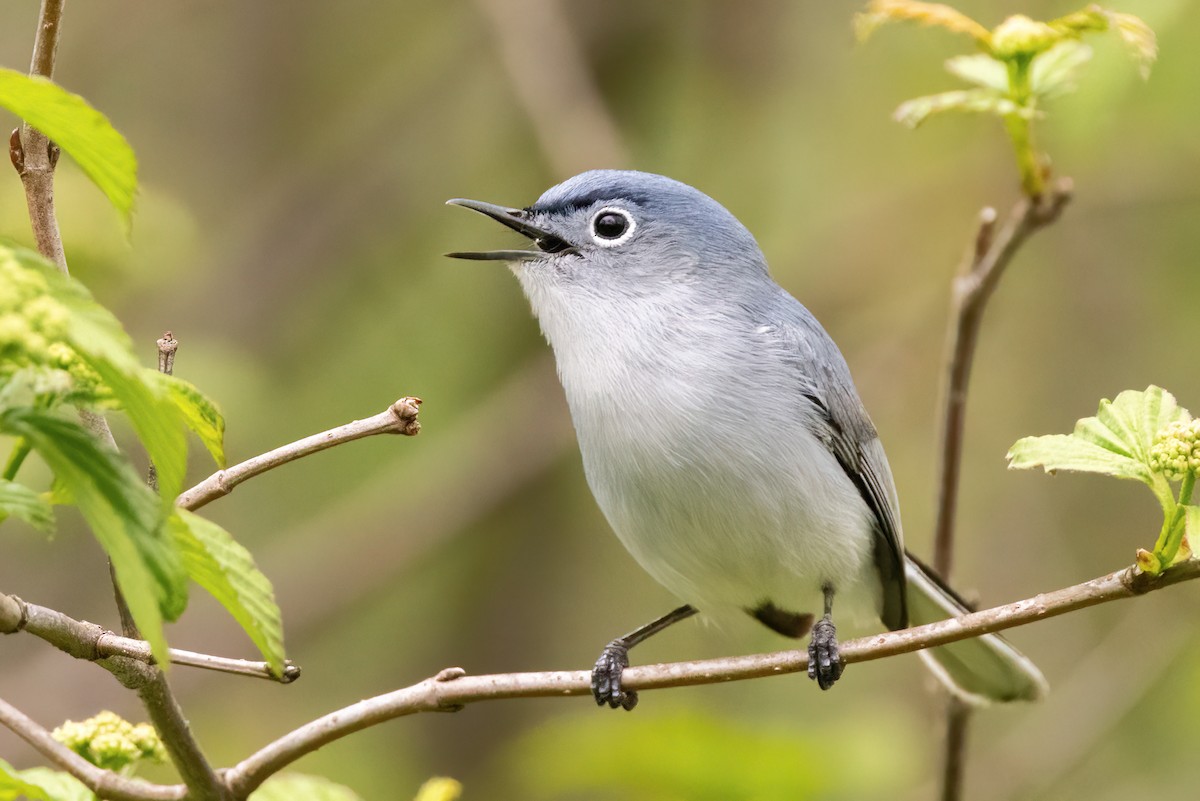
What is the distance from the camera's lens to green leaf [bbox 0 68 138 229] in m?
1.35

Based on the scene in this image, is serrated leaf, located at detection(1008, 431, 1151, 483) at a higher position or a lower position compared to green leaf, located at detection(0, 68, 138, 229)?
lower

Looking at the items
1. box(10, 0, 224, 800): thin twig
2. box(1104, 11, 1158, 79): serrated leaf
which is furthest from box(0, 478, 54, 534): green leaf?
box(1104, 11, 1158, 79): serrated leaf

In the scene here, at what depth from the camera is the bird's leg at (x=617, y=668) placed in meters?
2.90

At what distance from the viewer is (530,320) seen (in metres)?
6.09

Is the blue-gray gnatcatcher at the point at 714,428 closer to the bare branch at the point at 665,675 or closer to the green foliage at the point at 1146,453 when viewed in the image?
the bare branch at the point at 665,675

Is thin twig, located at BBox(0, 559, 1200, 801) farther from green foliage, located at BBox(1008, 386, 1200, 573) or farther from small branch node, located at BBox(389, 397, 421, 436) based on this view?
small branch node, located at BBox(389, 397, 421, 436)

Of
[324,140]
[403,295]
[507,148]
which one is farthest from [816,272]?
[324,140]

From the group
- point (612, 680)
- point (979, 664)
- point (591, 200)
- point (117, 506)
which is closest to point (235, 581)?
point (117, 506)

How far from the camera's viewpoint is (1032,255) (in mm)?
6414

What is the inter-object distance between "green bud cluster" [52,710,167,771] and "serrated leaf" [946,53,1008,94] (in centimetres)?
205

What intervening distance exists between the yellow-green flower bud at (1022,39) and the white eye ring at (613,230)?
1.14 meters

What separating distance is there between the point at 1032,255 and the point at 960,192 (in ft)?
2.22

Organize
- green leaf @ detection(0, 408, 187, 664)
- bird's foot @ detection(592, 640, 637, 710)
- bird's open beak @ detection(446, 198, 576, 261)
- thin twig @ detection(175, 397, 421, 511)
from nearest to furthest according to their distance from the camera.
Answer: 1. green leaf @ detection(0, 408, 187, 664)
2. thin twig @ detection(175, 397, 421, 511)
3. bird's foot @ detection(592, 640, 637, 710)
4. bird's open beak @ detection(446, 198, 576, 261)

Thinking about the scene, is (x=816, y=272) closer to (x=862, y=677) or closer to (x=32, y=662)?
(x=862, y=677)
